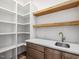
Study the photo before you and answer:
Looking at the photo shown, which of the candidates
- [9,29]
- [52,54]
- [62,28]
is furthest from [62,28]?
[9,29]

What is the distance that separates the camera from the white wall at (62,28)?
1.70 metres

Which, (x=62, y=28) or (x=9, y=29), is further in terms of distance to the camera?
(x=9, y=29)

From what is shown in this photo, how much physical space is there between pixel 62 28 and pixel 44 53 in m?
0.92

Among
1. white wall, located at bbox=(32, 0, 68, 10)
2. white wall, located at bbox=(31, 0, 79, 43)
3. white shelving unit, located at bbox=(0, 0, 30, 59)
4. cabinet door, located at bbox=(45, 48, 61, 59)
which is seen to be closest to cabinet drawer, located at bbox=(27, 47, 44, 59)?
cabinet door, located at bbox=(45, 48, 61, 59)

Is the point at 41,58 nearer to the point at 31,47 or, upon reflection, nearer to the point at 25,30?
the point at 31,47

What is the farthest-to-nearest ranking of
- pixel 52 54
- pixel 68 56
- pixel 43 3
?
pixel 43 3 → pixel 52 54 → pixel 68 56

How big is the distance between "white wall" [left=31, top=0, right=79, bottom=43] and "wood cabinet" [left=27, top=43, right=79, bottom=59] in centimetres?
67

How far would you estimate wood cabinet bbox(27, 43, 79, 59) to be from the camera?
1185 millimetres

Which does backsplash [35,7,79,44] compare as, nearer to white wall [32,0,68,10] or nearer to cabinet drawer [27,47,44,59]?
white wall [32,0,68,10]

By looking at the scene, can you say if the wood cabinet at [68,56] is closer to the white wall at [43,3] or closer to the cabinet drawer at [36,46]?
the cabinet drawer at [36,46]

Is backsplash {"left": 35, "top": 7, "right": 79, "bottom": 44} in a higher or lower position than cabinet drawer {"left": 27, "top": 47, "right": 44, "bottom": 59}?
higher

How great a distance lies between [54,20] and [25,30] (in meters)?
1.62

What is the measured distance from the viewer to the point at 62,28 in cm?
194

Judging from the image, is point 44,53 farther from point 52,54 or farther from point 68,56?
point 68,56
